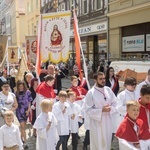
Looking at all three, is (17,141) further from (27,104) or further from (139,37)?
(139,37)

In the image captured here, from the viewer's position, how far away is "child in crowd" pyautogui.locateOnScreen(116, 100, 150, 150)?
4.00m

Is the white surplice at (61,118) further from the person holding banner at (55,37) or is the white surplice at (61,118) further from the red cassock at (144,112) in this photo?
the person holding banner at (55,37)

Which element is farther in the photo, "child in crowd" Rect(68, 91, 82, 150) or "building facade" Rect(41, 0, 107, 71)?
"building facade" Rect(41, 0, 107, 71)

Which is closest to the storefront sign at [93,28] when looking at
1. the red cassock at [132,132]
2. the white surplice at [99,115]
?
the white surplice at [99,115]

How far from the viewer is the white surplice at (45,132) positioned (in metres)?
5.64

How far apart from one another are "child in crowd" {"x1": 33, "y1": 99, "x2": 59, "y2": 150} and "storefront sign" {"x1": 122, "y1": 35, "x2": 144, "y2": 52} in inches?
Answer: 507

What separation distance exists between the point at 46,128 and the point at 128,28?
570 inches

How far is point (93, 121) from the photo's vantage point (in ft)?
18.9

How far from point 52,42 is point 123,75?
300cm

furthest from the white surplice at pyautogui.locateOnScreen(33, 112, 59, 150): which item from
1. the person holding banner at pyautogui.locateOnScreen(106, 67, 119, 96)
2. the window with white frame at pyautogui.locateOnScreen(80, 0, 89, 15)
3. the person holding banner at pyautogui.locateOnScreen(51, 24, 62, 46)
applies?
the window with white frame at pyautogui.locateOnScreen(80, 0, 89, 15)

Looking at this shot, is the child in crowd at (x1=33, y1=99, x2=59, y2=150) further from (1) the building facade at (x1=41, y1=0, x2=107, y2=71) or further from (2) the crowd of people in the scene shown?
(1) the building facade at (x1=41, y1=0, x2=107, y2=71)

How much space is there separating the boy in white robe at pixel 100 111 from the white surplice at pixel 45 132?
669 millimetres

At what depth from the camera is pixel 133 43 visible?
18594 mm

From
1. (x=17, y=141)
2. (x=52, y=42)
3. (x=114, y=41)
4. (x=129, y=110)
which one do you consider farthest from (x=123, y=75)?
(x=114, y=41)
